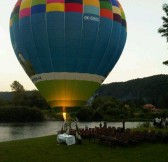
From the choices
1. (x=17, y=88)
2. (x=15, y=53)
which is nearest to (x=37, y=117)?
(x=17, y=88)

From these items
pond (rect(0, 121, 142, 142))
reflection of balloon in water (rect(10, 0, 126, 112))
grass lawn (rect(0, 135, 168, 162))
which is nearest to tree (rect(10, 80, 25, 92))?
pond (rect(0, 121, 142, 142))

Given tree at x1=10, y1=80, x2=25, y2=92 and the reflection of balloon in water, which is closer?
the reflection of balloon in water

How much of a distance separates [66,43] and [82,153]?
797 cm

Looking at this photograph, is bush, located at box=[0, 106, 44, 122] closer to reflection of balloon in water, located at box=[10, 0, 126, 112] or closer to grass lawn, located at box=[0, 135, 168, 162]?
reflection of balloon in water, located at box=[10, 0, 126, 112]

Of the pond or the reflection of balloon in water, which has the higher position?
the reflection of balloon in water

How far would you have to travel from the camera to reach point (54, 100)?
26.4m

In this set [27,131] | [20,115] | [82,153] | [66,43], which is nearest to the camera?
[82,153]

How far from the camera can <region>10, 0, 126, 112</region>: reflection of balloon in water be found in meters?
25.7

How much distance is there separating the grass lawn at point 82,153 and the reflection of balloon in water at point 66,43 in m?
3.43

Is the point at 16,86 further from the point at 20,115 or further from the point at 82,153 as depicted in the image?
the point at 82,153

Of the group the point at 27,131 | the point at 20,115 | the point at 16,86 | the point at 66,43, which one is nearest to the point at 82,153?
the point at 66,43

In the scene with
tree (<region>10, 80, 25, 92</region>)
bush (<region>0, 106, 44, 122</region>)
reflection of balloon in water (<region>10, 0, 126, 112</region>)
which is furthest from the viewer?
tree (<region>10, 80, 25, 92</region>)

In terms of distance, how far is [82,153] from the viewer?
22688mm

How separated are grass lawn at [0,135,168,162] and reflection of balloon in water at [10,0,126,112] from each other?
3.43 meters
